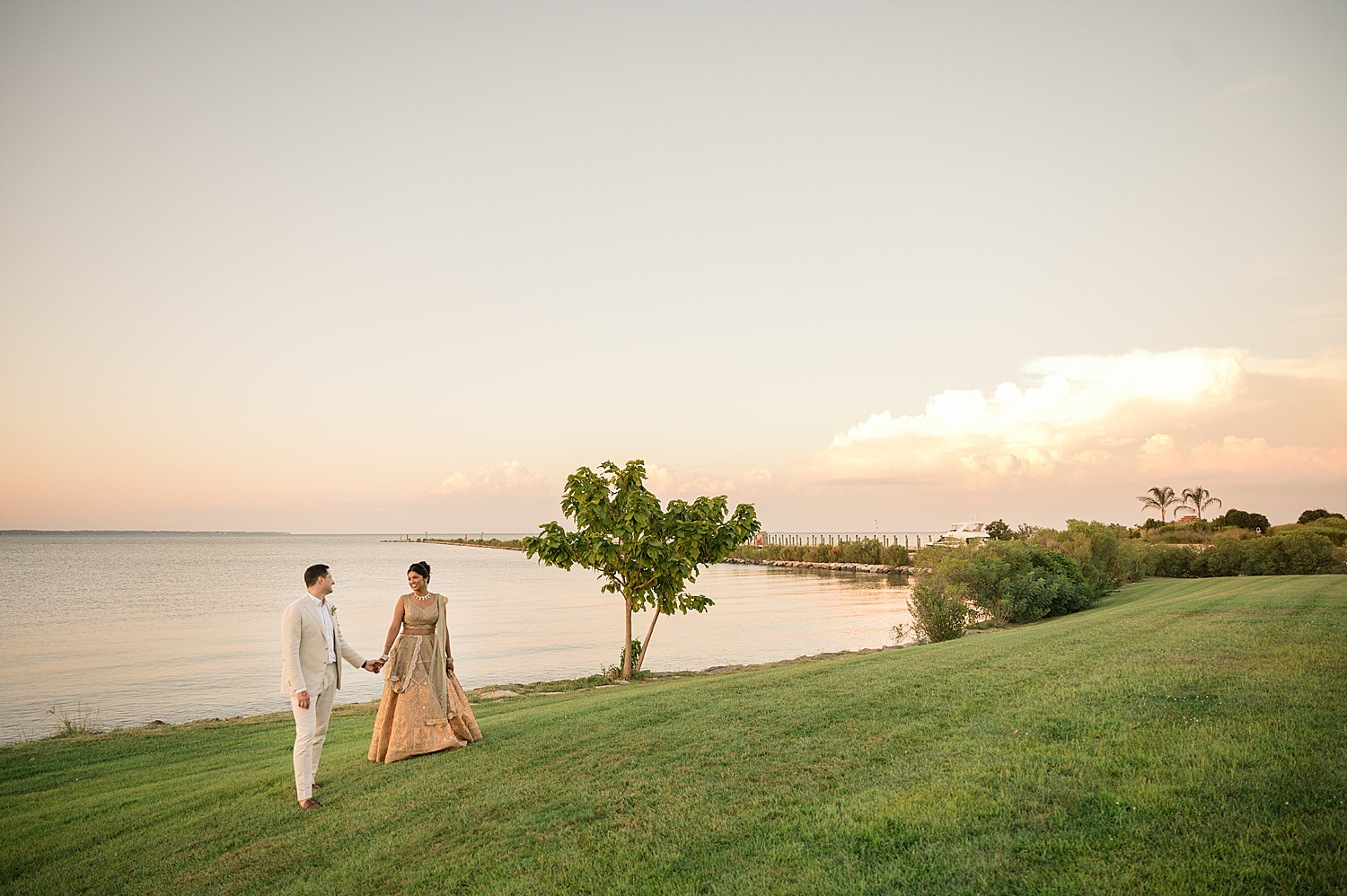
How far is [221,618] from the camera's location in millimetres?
45531

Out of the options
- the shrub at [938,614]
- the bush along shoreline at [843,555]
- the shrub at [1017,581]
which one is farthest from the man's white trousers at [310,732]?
the bush along shoreline at [843,555]

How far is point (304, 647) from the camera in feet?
26.5

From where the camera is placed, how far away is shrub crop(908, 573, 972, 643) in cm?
2711

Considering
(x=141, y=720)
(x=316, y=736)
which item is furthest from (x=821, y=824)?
(x=141, y=720)

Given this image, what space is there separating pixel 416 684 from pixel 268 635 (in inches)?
1368

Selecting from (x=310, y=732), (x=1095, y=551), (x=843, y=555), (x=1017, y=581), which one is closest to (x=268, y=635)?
(x=310, y=732)

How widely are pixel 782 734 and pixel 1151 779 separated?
3.98 m

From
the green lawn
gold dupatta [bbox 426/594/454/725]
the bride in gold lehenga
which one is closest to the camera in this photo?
the green lawn

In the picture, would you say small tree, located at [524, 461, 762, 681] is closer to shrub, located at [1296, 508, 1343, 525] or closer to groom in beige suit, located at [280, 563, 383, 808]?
groom in beige suit, located at [280, 563, 383, 808]

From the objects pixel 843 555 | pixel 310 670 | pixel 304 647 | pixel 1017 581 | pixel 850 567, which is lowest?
pixel 850 567

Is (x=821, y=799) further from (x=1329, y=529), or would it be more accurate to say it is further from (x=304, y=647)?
(x=1329, y=529)

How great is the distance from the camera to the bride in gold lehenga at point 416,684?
9758 mm

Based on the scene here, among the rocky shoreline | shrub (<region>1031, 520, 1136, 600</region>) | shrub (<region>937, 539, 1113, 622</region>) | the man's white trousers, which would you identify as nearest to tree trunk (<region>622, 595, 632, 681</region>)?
the man's white trousers

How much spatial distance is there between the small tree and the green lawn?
8.10 meters
